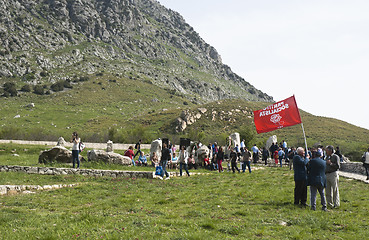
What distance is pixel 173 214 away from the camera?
864 centimetres

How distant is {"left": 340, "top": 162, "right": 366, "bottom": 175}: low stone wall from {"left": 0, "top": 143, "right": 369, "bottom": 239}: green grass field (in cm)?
1286

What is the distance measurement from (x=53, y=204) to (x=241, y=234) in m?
6.83

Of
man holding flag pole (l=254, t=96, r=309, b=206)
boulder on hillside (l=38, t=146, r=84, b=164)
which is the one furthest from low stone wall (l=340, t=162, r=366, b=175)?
boulder on hillside (l=38, t=146, r=84, b=164)

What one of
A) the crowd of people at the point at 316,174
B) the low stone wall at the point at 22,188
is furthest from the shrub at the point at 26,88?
the crowd of people at the point at 316,174

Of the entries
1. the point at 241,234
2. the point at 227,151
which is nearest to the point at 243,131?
the point at 227,151

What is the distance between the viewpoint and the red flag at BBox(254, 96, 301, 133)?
17.5 metres

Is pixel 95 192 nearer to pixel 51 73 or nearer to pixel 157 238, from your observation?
pixel 157 238

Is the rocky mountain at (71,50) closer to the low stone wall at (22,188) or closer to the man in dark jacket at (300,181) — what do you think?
the low stone wall at (22,188)

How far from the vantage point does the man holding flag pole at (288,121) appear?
34.4 ft

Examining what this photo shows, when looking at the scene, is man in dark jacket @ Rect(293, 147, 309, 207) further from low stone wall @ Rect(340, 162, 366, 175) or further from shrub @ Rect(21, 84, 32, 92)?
shrub @ Rect(21, 84, 32, 92)

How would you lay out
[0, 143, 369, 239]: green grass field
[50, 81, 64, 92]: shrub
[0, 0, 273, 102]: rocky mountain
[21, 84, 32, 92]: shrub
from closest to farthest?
[0, 143, 369, 239]: green grass field < [21, 84, 32, 92]: shrub < [50, 81, 64, 92]: shrub < [0, 0, 273, 102]: rocky mountain

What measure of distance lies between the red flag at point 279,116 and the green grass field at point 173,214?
200 inches

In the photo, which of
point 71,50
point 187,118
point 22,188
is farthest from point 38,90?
point 22,188

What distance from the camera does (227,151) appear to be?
30641mm
